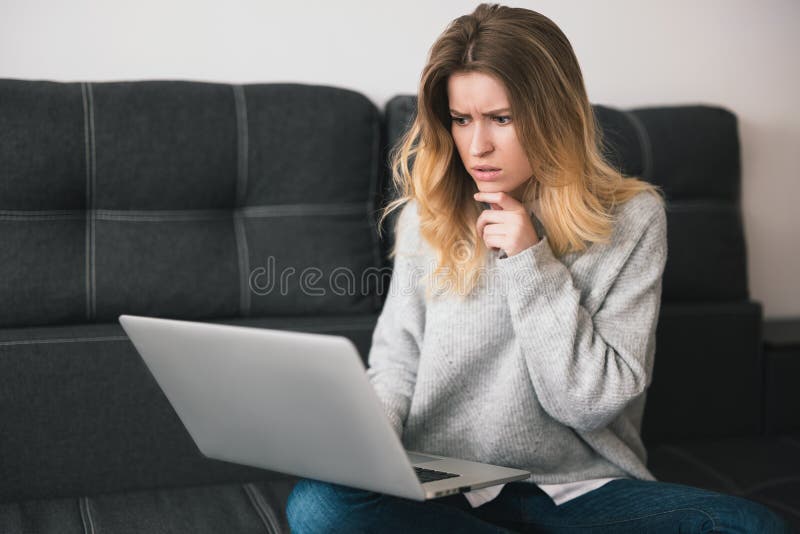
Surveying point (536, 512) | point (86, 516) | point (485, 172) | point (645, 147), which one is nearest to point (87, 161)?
point (86, 516)

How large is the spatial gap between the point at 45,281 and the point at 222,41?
0.63m

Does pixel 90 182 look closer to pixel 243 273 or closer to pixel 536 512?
pixel 243 273

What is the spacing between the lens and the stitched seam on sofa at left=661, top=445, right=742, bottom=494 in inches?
65.5

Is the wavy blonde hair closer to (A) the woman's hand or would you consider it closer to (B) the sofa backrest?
(A) the woman's hand

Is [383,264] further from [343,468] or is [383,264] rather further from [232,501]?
[343,468]

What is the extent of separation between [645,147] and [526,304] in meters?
0.86

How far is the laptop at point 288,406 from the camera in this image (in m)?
0.93

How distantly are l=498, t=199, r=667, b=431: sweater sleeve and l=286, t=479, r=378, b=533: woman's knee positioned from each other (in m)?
0.32

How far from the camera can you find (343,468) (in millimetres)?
1044

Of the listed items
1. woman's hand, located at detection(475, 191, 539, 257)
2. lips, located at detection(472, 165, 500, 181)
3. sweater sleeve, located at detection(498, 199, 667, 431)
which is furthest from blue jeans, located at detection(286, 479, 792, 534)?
lips, located at detection(472, 165, 500, 181)

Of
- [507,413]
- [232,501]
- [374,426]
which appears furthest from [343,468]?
[232,501]

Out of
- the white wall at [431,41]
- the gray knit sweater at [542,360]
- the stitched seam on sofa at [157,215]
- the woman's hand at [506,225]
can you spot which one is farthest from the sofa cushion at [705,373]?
the stitched seam on sofa at [157,215]

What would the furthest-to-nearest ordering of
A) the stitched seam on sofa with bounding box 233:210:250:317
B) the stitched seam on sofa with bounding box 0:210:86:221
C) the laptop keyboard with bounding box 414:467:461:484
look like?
1. the stitched seam on sofa with bounding box 233:210:250:317
2. the stitched seam on sofa with bounding box 0:210:86:221
3. the laptop keyboard with bounding box 414:467:461:484

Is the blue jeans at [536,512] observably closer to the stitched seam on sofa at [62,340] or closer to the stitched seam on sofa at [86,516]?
the stitched seam on sofa at [86,516]
